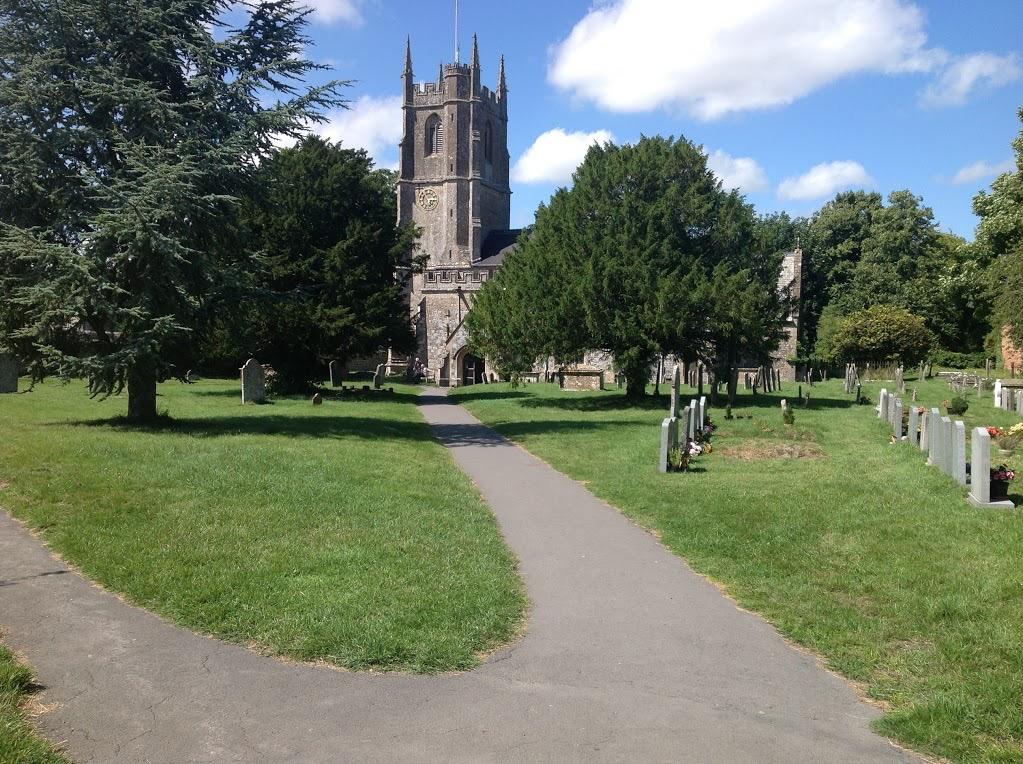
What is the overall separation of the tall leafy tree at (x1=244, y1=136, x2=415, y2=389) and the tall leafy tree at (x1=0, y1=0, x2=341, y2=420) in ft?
41.3

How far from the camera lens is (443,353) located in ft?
188

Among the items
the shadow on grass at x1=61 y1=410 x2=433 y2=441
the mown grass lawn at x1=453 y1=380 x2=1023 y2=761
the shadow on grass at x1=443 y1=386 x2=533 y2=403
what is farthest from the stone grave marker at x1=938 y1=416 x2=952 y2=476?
the shadow on grass at x1=443 y1=386 x2=533 y2=403

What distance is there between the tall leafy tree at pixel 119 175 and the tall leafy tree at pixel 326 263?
1259cm

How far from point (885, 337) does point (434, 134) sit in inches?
1545

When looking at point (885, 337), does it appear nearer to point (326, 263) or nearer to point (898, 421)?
point (326, 263)

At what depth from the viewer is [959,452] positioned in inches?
432

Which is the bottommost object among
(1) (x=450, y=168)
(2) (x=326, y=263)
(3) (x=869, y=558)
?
(3) (x=869, y=558)

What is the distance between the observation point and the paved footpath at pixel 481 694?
421 cm

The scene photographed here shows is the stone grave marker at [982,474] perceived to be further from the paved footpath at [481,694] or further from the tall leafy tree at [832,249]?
the tall leafy tree at [832,249]

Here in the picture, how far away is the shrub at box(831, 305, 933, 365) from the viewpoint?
1988 inches

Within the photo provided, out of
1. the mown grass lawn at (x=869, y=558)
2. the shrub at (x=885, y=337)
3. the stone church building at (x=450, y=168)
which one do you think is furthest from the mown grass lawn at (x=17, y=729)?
the stone church building at (x=450, y=168)

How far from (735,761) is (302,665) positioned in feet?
8.66

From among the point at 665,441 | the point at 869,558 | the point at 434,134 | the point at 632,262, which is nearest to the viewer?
the point at 869,558

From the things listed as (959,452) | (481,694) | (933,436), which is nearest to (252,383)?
(933,436)
